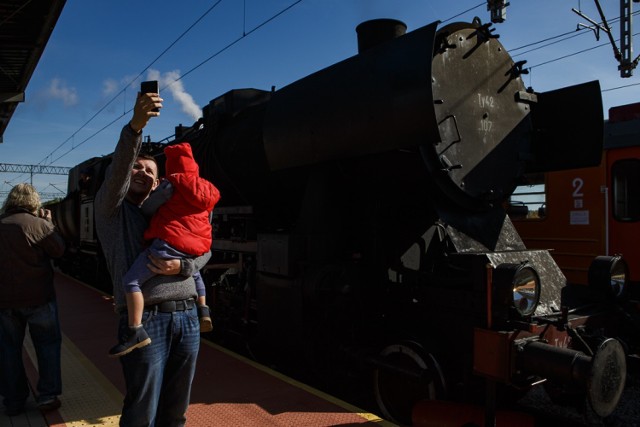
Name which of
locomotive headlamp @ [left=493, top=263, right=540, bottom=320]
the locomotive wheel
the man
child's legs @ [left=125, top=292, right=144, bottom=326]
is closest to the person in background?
the man

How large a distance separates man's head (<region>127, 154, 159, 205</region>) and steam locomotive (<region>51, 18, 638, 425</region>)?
1.76 meters

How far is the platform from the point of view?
134 inches

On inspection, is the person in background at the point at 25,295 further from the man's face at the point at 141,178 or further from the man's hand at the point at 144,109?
the man's hand at the point at 144,109

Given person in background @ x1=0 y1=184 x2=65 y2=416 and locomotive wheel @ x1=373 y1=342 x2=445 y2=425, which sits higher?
person in background @ x1=0 y1=184 x2=65 y2=416

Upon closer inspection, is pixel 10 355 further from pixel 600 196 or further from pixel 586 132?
pixel 600 196

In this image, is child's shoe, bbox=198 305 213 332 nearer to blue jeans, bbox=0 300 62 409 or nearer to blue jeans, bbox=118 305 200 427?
blue jeans, bbox=118 305 200 427

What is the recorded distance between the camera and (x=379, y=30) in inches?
179

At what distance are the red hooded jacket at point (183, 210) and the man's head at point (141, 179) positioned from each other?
112 mm

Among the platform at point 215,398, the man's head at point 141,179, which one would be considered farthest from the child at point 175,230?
the platform at point 215,398

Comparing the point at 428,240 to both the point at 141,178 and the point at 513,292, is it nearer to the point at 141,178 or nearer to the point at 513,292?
the point at 513,292

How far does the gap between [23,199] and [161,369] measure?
212 cm

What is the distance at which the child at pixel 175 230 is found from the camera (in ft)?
6.93

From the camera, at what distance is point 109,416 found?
3.46m

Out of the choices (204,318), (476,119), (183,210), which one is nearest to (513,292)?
(476,119)
